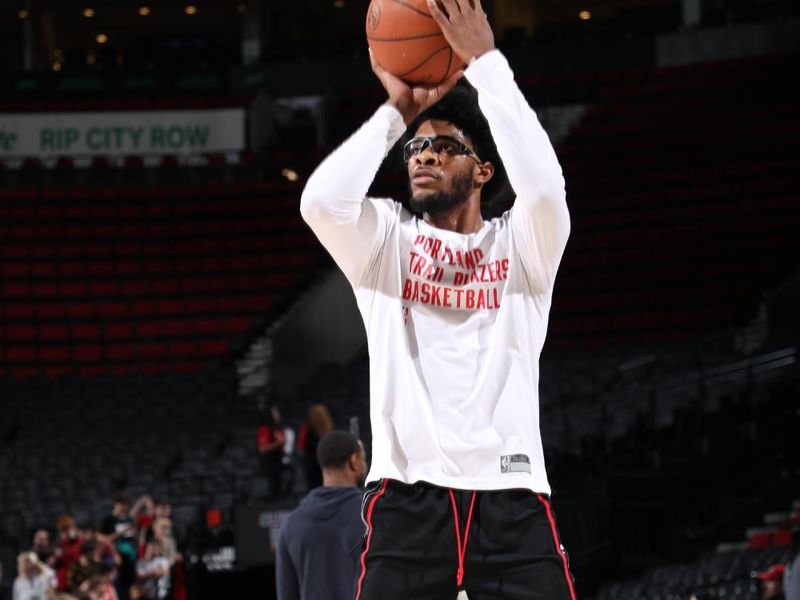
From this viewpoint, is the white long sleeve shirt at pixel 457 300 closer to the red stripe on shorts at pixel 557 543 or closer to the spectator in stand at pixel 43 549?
the red stripe on shorts at pixel 557 543

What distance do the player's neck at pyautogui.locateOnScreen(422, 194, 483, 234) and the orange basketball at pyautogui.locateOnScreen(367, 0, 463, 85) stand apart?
27 cm

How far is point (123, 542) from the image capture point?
36.1 ft

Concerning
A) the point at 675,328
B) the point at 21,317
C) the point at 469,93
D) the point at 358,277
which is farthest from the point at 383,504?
the point at 21,317

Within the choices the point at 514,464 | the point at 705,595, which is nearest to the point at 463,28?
the point at 514,464

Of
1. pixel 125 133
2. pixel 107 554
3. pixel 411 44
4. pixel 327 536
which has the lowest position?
pixel 107 554

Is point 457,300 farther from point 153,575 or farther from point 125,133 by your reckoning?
point 125,133

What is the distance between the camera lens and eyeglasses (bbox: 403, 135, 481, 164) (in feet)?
9.28

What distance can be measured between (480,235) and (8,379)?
16.0 metres

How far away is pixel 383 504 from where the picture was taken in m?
2.66

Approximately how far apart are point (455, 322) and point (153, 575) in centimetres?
791

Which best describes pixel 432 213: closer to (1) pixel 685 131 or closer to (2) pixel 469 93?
(2) pixel 469 93

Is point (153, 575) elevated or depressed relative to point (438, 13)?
depressed

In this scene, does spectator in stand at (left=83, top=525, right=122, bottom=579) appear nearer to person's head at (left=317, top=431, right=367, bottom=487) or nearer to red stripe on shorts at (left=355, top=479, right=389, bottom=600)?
person's head at (left=317, top=431, right=367, bottom=487)

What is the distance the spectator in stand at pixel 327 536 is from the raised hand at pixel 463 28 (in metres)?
2.13
